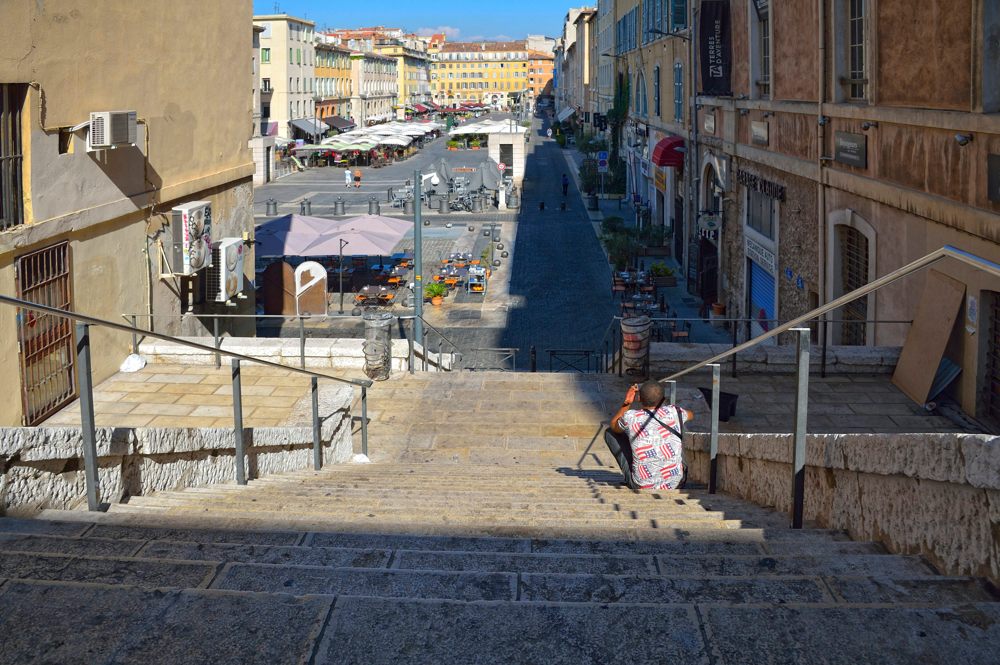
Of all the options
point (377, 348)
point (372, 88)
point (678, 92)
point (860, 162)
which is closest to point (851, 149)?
point (860, 162)

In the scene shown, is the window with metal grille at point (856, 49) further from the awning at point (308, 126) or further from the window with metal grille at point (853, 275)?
the awning at point (308, 126)

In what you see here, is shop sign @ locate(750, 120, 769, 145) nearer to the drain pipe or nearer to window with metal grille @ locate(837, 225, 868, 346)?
the drain pipe

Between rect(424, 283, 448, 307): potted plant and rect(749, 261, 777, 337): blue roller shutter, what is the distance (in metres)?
7.50

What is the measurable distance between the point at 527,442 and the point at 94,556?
6.99 metres

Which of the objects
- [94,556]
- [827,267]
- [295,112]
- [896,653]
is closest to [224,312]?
[827,267]

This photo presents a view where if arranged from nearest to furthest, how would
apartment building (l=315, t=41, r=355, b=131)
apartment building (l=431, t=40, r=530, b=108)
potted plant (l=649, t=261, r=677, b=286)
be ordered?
potted plant (l=649, t=261, r=677, b=286), apartment building (l=315, t=41, r=355, b=131), apartment building (l=431, t=40, r=530, b=108)

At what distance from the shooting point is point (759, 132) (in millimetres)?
18094

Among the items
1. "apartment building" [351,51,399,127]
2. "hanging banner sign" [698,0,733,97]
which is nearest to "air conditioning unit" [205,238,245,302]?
"hanging banner sign" [698,0,733,97]

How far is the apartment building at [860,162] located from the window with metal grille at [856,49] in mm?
28

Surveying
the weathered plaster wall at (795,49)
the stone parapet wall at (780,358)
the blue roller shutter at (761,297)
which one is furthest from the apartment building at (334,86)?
the stone parapet wall at (780,358)

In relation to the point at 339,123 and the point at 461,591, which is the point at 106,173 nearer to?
the point at 461,591

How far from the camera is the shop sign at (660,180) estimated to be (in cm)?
3219

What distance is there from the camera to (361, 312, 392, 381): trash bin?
1264cm

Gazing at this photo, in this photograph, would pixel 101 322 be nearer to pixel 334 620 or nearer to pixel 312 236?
pixel 334 620
